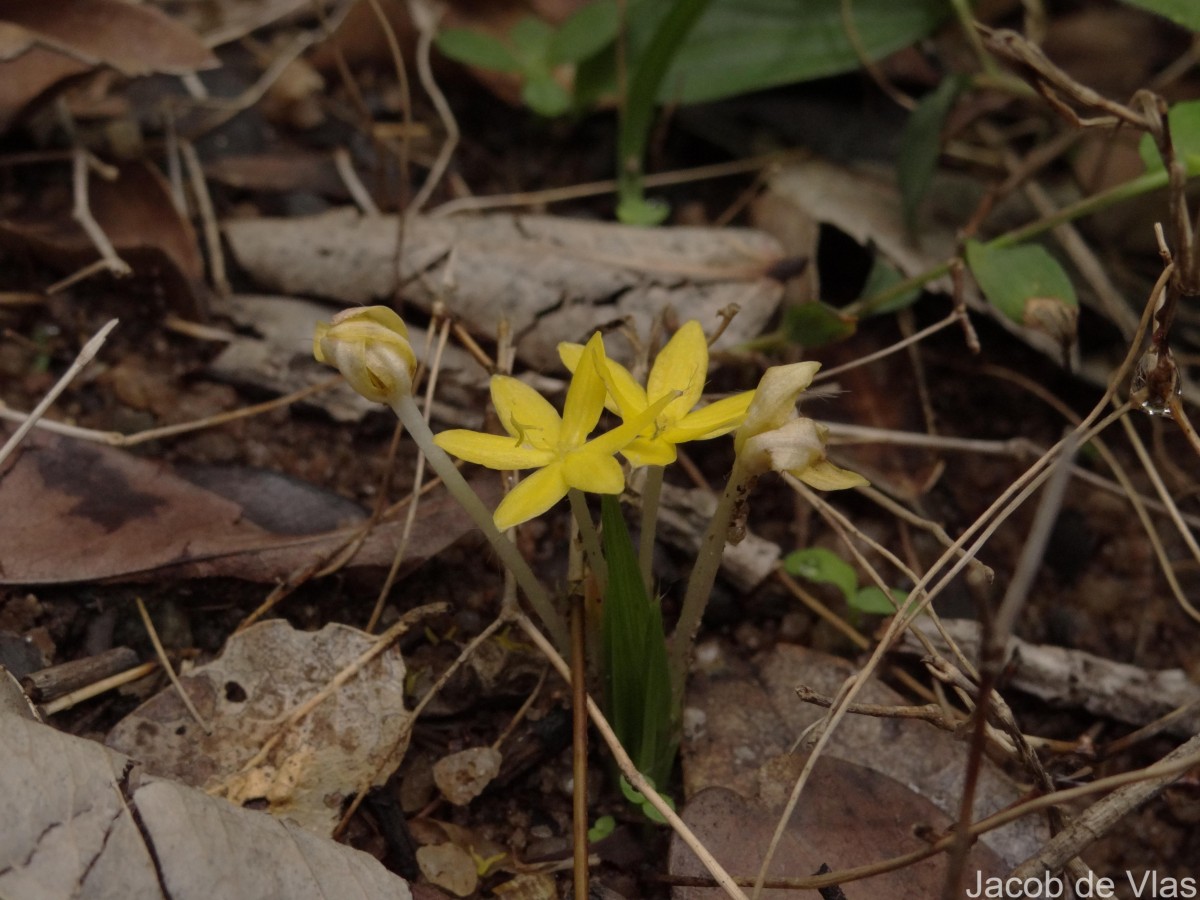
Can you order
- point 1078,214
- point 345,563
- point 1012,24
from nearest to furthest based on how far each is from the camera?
1. point 345,563
2. point 1078,214
3. point 1012,24

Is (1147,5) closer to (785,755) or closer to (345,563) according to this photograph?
(785,755)

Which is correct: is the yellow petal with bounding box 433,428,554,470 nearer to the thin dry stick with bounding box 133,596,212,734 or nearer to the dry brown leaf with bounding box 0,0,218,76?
the thin dry stick with bounding box 133,596,212,734

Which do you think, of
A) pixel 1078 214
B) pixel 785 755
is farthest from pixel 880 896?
pixel 1078 214

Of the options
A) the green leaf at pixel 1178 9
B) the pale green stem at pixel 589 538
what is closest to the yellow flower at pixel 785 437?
the pale green stem at pixel 589 538

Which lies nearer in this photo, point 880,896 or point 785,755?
point 880,896

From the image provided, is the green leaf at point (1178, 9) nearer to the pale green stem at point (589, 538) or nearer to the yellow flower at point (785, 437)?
the yellow flower at point (785, 437)

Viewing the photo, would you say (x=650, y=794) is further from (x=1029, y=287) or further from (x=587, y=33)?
(x=587, y=33)

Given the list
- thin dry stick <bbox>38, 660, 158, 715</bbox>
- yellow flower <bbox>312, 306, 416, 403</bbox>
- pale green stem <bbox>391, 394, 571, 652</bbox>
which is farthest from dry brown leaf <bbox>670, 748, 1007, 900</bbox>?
thin dry stick <bbox>38, 660, 158, 715</bbox>

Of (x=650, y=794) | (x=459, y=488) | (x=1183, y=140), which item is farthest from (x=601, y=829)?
(x=1183, y=140)
